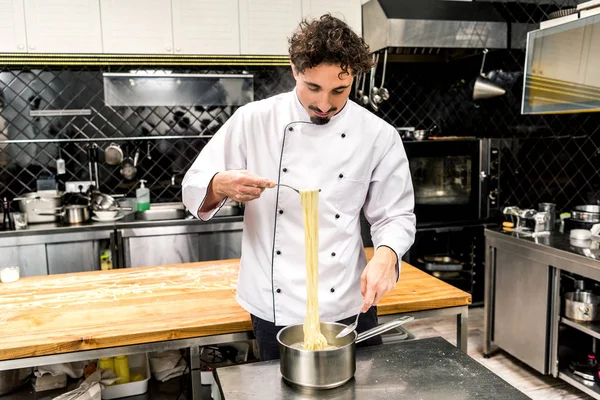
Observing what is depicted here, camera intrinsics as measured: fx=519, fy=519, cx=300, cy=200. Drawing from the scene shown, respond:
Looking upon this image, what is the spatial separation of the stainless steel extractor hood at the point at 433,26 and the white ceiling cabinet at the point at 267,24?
25.6 inches

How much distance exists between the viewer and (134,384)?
2012 millimetres

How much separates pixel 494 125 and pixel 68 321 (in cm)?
414

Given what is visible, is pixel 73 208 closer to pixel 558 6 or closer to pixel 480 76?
pixel 480 76

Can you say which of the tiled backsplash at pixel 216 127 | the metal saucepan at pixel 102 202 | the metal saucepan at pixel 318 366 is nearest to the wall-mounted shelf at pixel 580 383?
the tiled backsplash at pixel 216 127

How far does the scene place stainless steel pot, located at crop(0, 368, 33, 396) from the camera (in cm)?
189

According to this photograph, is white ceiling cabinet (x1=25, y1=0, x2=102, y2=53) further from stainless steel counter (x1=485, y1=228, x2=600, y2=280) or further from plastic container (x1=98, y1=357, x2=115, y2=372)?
stainless steel counter (x1=485, y1=228, x2=600, y2=280)

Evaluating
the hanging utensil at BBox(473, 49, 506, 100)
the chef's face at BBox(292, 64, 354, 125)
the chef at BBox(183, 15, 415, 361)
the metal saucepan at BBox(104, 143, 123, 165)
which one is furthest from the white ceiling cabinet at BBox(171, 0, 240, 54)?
the chef's face at BBox(292, 64, 354, 125)

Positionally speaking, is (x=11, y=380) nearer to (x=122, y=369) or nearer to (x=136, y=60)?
(x=122, y=369)

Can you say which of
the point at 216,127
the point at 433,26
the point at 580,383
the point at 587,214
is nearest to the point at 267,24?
the point at 216,127

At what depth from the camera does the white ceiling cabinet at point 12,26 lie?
3693mm

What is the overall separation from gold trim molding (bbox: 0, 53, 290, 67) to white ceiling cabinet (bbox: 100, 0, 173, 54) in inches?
2.5

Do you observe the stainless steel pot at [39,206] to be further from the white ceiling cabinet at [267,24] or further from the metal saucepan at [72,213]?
the white ceiling cabinet at [267,24]

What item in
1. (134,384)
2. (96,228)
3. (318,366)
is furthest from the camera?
(96,228)

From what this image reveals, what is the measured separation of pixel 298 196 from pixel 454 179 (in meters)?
3.01
